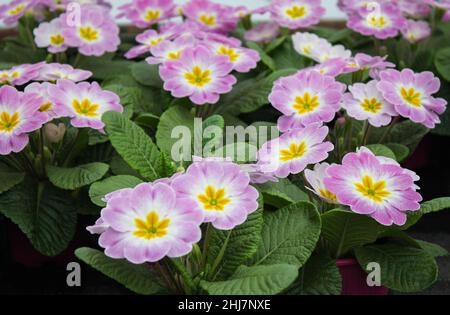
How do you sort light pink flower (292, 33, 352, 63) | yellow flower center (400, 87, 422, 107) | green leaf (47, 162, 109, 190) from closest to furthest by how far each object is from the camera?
1. green leaf (47, 162, 109, 190)
2. yellow flower center (400, 87, 422, 107)
3. light pink flower (292, 33, 352, 63)

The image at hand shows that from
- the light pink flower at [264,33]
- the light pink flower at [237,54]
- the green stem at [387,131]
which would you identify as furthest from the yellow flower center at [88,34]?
the green stem at [387,131]

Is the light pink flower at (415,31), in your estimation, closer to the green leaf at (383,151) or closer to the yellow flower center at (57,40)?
the green leaf at (383,151)

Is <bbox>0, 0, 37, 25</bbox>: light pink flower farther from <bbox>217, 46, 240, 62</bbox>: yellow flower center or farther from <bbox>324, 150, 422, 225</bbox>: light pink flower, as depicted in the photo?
<bbox>324, 150, 422, 225</bbox>: light pink flower

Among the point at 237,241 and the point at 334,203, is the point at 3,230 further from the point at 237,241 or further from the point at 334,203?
the point at 334,203

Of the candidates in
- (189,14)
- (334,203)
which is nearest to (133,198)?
(334,203)

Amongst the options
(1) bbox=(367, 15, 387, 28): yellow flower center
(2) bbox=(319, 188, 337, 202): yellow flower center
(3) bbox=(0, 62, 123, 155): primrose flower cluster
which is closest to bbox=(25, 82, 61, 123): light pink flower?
(3) bbox=(0, 62, 123, 155): primrose flower cluster

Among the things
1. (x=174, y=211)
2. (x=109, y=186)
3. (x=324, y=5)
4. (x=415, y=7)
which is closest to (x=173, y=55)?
(x=109, y=186)
